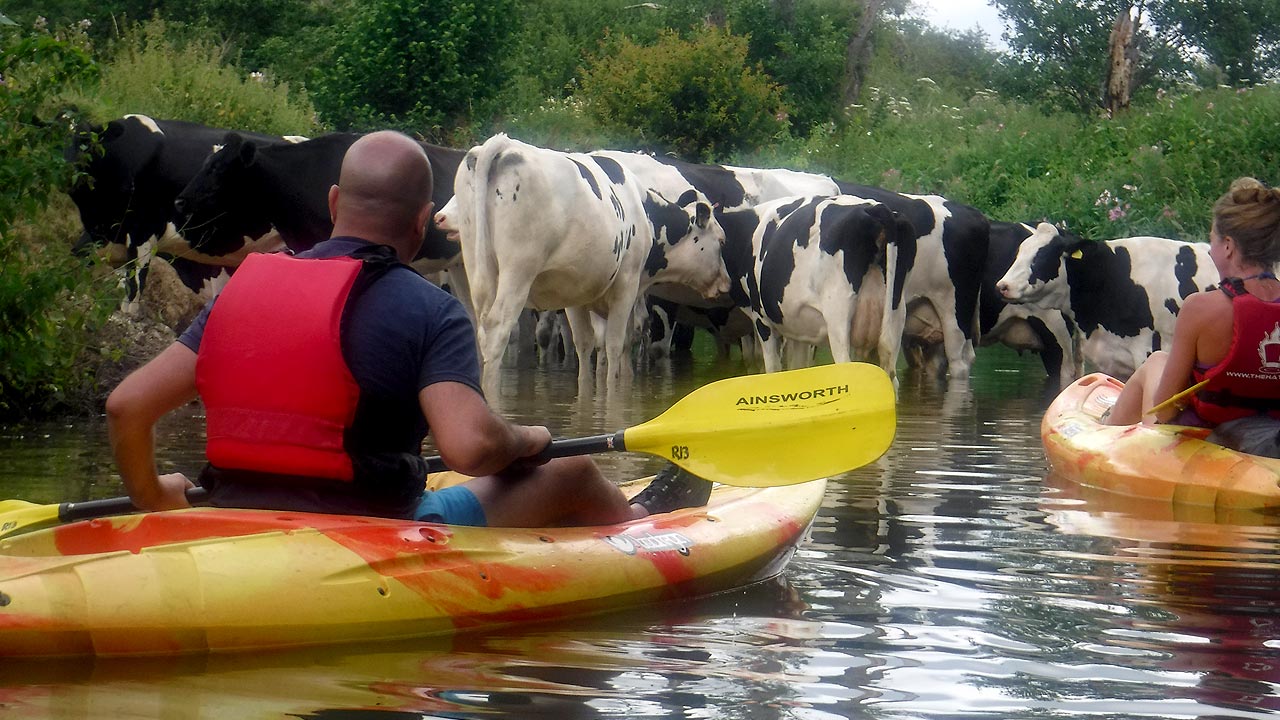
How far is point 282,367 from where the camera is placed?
13.2 ft

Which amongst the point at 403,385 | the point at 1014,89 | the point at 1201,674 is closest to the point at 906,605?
the point at 1201,674

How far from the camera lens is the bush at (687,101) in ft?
91.7

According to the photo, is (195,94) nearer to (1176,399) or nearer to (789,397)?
(1176,399)

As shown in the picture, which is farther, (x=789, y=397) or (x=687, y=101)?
(x=687, y=101)

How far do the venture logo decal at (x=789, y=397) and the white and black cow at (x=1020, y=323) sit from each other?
9.87 meters

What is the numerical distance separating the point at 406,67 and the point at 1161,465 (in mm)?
19451

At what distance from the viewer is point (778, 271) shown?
43.7ft

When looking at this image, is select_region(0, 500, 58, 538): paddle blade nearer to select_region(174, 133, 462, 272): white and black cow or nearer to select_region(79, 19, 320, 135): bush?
select_region(174, 133, 462, 272): white and black cow

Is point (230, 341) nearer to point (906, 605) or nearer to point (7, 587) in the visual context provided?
point (7, 587)

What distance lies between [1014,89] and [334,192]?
31918mm

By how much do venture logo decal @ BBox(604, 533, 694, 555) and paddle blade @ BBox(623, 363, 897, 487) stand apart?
35 cm

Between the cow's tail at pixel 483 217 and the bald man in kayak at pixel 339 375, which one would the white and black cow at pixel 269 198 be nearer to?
the cow's tail at pixel 483 217

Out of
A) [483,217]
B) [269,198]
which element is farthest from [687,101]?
[483,217]

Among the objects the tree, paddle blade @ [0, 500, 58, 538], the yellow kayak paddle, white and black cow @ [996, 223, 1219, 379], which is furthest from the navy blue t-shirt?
the tree
